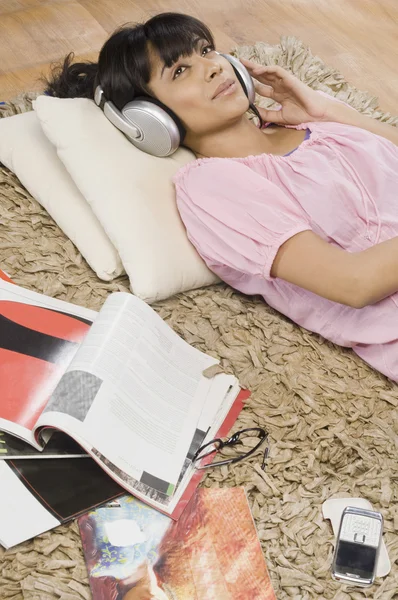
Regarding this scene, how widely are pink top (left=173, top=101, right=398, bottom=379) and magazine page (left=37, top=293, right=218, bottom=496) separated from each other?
0.21m

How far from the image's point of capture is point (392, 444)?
A: 1.33 metres

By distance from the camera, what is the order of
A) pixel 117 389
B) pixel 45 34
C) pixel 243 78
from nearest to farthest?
pixel 117 389 → pixel 243 78 → pixel 45 34

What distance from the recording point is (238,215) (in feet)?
4.69

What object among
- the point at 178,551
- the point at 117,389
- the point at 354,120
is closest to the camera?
the point at 178,551

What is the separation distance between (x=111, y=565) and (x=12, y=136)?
1.02 meters

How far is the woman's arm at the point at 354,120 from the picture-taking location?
1718mm

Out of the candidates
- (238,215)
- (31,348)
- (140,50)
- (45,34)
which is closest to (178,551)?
(31,348)

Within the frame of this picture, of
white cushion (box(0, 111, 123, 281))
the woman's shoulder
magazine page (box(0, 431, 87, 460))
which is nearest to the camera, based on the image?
magazine page (box(0, 431, 87, 460))

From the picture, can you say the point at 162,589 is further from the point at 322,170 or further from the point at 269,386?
the point at 322,170

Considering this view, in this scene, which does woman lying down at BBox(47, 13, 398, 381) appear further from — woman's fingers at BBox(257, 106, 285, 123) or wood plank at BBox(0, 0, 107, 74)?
wood plank at BBox(0, 0, 107, 74)

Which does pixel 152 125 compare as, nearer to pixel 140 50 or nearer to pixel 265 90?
pixel 140 50

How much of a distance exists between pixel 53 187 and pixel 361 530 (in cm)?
97

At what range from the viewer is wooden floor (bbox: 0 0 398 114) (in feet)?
7.81

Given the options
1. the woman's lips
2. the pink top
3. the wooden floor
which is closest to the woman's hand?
the pink top
